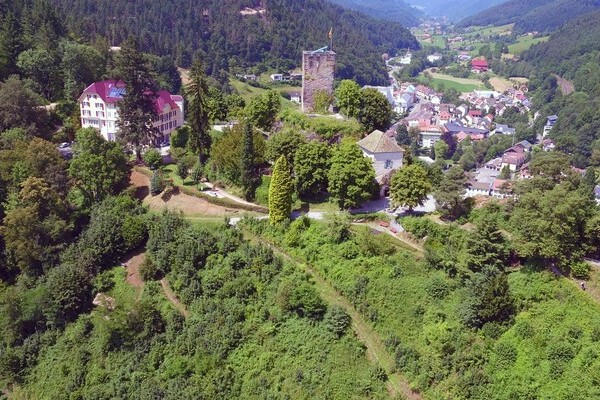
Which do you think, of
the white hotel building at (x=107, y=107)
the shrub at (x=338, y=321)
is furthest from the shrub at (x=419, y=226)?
the white hotel building at (x=107, y=107)

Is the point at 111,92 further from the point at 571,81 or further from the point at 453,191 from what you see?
the point at 571,81

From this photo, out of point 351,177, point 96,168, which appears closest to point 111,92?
point 96,168

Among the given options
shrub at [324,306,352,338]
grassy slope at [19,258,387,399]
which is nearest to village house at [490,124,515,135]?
grassy slope at [19,258,387,399]

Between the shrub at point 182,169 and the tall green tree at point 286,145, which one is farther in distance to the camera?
the shrub at point 182,169

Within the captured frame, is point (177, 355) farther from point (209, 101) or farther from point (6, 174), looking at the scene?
point (209, 101)

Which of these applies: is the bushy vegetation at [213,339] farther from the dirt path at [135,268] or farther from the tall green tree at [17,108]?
the tall green tree at [17,108]

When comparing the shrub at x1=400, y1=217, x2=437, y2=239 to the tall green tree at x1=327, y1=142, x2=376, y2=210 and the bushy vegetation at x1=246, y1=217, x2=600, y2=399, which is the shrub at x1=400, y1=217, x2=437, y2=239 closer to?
the bushy vegetation at x1=246, y1=217, x2=600, y2=399
